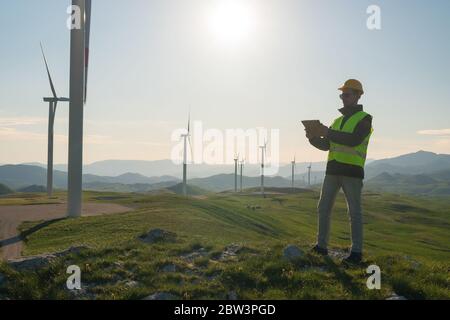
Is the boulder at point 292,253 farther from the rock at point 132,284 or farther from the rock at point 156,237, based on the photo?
the rock at point 156,237

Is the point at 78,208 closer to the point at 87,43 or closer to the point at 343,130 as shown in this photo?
the point at 87,43

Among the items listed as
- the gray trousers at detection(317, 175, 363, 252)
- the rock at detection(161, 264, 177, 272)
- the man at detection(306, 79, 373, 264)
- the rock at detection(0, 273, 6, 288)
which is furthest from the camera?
the gray trousers at detection(317, 175, 363, 252)

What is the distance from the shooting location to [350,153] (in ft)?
39.5

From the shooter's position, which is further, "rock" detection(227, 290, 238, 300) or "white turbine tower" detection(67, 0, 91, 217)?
"white turbine tower" detection(67, 0, 91, 217)

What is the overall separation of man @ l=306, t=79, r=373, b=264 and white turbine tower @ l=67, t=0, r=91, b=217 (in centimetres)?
2413

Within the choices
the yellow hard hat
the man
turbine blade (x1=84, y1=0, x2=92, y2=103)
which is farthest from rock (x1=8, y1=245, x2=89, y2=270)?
turbine blade (x1=84, y1=0, x2=92, y2=103)

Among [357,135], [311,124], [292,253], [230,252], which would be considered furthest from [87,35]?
[292,253]

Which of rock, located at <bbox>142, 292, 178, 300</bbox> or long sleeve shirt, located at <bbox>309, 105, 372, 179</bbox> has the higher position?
long sleeve shirt, located at <bbox>309, 105, 372, 179</bbox>

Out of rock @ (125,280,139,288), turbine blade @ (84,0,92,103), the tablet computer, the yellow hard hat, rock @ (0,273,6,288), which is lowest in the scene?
rock @ (0,273,6,288)

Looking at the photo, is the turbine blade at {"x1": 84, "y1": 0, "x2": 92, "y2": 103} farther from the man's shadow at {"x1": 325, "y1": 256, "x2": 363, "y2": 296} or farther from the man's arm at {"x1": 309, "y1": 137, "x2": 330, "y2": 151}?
the man's shadow at {"x1": 325, "y1": 256, "x2": 363, "y2": 296}

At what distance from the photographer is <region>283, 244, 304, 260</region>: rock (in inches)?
470

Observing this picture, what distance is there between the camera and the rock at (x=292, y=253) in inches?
470

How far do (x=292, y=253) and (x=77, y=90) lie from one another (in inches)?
986

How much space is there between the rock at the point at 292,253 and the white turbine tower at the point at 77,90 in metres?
23.6
